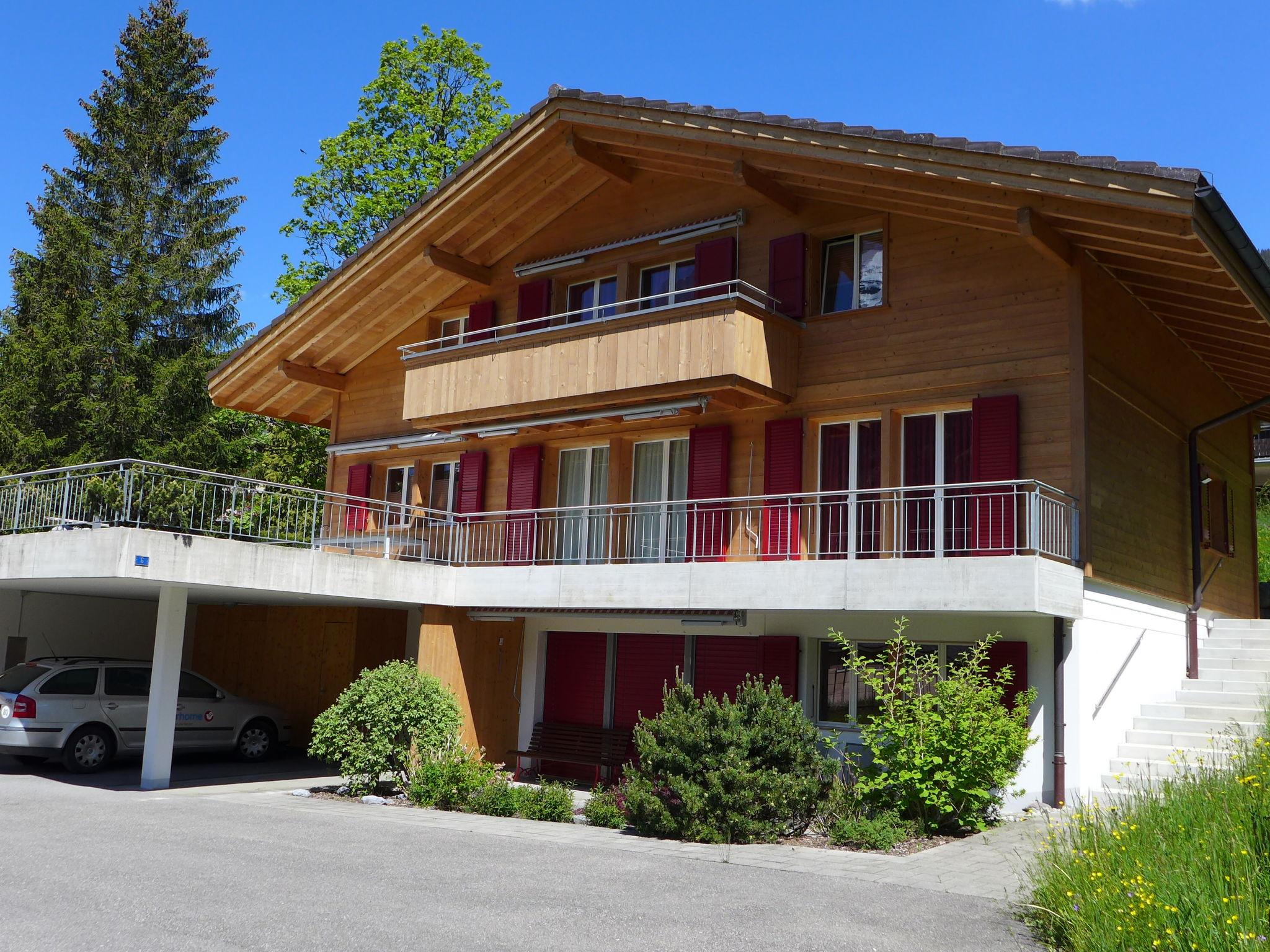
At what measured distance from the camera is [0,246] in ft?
102

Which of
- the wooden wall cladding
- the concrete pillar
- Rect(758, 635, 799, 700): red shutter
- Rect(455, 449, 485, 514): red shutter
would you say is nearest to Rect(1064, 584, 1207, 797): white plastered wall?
Rect(758, 635, 799, 700): red shutter

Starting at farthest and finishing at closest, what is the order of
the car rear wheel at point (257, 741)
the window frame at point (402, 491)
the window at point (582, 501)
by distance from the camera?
the window frame at point (402, 491) < the car rear wheel at point (257, 741) < the window at point (582, 501)

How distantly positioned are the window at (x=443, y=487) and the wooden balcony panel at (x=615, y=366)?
1.68 metres

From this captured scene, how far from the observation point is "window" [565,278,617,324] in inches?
704

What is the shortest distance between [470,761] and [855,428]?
6.39 meters

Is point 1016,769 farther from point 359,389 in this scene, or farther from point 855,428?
point 359,389

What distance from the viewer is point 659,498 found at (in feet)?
55.1

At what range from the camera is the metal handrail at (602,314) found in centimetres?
1496

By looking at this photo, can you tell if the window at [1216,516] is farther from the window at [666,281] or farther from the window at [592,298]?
the window at [592,298]

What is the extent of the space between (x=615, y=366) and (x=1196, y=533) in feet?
28.1

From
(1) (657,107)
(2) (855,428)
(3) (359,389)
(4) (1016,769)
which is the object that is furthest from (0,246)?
(4) (1016,769)

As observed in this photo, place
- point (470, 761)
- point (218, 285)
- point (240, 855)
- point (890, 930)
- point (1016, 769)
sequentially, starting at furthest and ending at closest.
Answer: point (218, 285)
point (470, 761)
point (1016, 769)
point (240, 855)
point (890, 930)

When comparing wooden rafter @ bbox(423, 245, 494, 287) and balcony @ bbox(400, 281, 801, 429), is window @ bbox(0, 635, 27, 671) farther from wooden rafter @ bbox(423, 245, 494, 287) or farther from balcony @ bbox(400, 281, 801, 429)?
wooden rafter @ bbox(423, 245, 494, 287)

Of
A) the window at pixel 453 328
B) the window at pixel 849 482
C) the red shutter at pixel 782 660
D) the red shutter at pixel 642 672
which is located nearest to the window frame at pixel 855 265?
the window at pixel 849 482
